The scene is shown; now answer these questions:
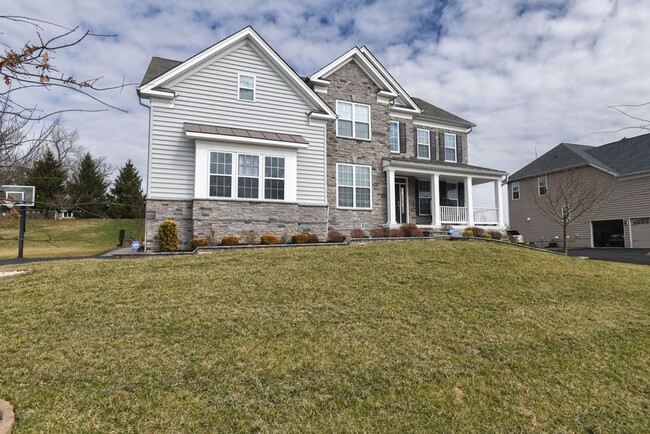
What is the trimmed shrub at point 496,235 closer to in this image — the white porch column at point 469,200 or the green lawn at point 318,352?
the white porch column at point 469,200

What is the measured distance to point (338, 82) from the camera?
16266 millimetres

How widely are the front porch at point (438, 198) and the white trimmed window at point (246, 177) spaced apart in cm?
567

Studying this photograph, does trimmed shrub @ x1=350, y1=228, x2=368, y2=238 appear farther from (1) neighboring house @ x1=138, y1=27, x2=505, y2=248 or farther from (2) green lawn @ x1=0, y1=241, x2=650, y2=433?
(2) green lawn @ x1=0, y1=241, x2=650, y2=433

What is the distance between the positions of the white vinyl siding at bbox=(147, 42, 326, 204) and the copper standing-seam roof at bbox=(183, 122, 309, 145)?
14.2 inches

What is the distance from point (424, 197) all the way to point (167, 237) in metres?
12.5

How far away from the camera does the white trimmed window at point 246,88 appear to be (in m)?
13.4

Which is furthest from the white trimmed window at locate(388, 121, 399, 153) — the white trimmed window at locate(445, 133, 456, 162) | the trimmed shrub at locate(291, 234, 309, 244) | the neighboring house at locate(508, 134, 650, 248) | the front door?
the neighboring house at locate(508, 134, 650, 248)

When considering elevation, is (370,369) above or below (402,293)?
below

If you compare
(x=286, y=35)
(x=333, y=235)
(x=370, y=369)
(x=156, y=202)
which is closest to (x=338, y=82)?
(x=286, y=35)

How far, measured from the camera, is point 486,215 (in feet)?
58.8

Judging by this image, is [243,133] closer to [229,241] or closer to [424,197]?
[229,241]

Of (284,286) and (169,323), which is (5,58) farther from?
(284,286)

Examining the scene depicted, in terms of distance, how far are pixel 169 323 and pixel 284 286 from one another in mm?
2110

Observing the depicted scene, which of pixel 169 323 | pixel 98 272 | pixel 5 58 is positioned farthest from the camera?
pixel 98 272
